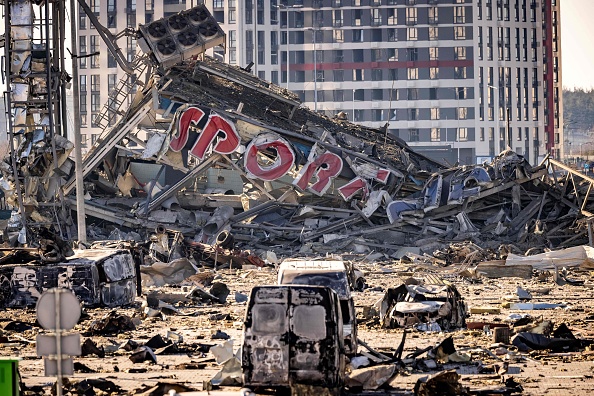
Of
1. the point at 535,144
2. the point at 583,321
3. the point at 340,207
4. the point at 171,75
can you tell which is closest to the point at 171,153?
the point at 171,75

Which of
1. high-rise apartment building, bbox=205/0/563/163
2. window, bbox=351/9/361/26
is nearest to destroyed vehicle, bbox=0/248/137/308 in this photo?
high-rise apartment building, bbox=205/0/563/163

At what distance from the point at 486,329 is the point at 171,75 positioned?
105 ft

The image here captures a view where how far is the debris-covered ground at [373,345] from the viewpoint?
56.3 ft

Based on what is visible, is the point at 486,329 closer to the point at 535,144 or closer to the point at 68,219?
the point at 68,219

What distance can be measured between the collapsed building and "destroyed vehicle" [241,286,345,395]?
2887cm

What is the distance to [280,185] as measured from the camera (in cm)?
5347

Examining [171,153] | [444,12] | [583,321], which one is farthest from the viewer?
[444,12]

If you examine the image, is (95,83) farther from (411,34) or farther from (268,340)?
(268,340)

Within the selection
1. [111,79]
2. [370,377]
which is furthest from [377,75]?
[370,377]

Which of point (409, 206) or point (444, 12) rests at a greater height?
point (444, 12)

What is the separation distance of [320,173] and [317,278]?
31.2 metres

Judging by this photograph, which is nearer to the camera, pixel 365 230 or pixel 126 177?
pixel 365 230

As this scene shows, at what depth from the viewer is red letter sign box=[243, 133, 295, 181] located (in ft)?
171

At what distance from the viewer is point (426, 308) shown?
78.7 ft
